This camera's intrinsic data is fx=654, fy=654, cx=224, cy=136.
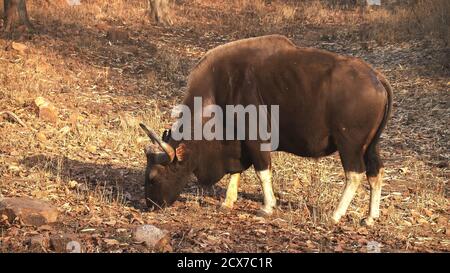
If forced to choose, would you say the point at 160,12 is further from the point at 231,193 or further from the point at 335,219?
the point at 335,219

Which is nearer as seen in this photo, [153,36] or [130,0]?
[153,36]

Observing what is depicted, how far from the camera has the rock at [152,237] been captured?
230 inches

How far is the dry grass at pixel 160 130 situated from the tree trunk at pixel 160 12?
796 millimetres

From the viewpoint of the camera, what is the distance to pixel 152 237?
5895 millimetres

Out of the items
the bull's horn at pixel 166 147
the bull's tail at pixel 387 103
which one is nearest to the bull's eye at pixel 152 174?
the bull's horn at pixel 166 147

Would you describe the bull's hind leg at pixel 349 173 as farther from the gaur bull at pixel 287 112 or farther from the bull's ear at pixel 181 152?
the bull's ear at pixel 181 152

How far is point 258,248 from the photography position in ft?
19.7

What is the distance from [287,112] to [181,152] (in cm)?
126

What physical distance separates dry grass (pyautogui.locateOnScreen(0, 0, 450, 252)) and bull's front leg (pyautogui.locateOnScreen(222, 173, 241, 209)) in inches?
5.1

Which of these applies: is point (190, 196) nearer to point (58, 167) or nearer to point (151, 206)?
point (151, 206)

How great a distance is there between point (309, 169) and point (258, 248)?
323cm

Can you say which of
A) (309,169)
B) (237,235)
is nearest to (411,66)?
(309,169)

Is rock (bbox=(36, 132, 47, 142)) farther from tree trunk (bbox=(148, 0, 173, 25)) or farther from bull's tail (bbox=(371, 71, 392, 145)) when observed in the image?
tree trunk (bbox=(148, 0, 173, 25))

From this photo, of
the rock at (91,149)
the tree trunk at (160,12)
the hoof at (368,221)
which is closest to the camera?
the hoof at (368,221)
